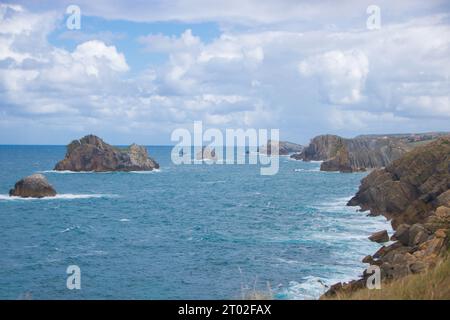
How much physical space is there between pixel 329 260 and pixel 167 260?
12.7 metres

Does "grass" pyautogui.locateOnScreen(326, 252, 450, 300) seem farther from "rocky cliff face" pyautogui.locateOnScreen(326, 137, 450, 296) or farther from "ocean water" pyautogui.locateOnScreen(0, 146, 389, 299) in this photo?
"rocky cliff face" pyautogui.locateOnScreen(326, 137, 450, 296)

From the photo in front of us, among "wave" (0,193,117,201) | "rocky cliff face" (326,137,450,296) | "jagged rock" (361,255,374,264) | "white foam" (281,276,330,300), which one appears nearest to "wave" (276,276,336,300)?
"white foam" (281,276,330,300)

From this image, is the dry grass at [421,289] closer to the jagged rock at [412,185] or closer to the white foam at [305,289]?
the white foam at [305,289]

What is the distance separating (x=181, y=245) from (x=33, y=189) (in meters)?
49.9

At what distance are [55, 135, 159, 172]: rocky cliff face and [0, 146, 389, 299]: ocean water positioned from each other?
56915 millimetres

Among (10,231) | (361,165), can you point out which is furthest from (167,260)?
(361,165)

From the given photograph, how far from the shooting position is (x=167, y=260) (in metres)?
39.6

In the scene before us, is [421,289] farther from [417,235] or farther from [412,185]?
[412,185]

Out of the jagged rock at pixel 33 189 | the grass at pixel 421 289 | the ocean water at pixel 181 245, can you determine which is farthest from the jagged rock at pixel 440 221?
the jagged rock at pixel 33 189

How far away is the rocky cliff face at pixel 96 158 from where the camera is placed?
5714 inches

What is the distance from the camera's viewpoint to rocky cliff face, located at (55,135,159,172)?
476 ft

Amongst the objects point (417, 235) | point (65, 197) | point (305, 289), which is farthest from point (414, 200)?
point (65, 197)

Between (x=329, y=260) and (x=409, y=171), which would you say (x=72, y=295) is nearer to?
(x=329, y=260)

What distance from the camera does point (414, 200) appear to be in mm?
52406
